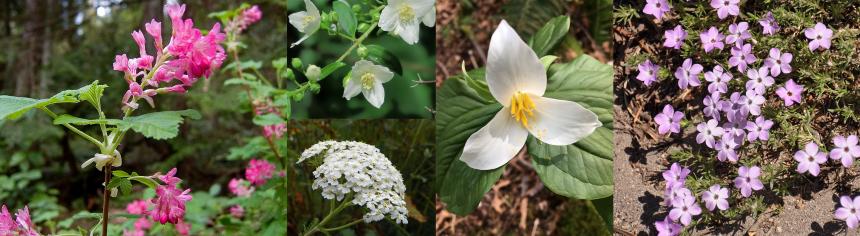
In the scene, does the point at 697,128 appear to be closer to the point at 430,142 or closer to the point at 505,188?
the point at 430,142

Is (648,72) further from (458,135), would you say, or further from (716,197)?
(458,135)

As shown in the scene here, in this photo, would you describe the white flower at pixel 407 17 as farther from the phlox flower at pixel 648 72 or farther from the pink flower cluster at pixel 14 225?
the pink flower cluster at pixel 14 225

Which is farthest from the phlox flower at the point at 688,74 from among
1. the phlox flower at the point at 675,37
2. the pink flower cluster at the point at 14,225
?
Answer: the pink flower cluster at the point at 14,225

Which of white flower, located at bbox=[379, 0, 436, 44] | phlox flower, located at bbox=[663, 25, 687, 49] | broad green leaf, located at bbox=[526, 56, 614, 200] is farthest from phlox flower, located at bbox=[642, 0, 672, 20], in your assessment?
white flower, located at bbox=[379, 0, 436, 44]

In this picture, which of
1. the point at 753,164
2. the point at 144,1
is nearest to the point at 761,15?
the point at 753,164

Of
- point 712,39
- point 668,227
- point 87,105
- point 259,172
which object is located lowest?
point 87,105

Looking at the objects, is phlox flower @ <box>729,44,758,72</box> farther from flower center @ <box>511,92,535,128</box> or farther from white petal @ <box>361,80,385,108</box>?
white petal @ <box>361,80,385,108</box>

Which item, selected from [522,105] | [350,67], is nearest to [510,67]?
[522,105]
